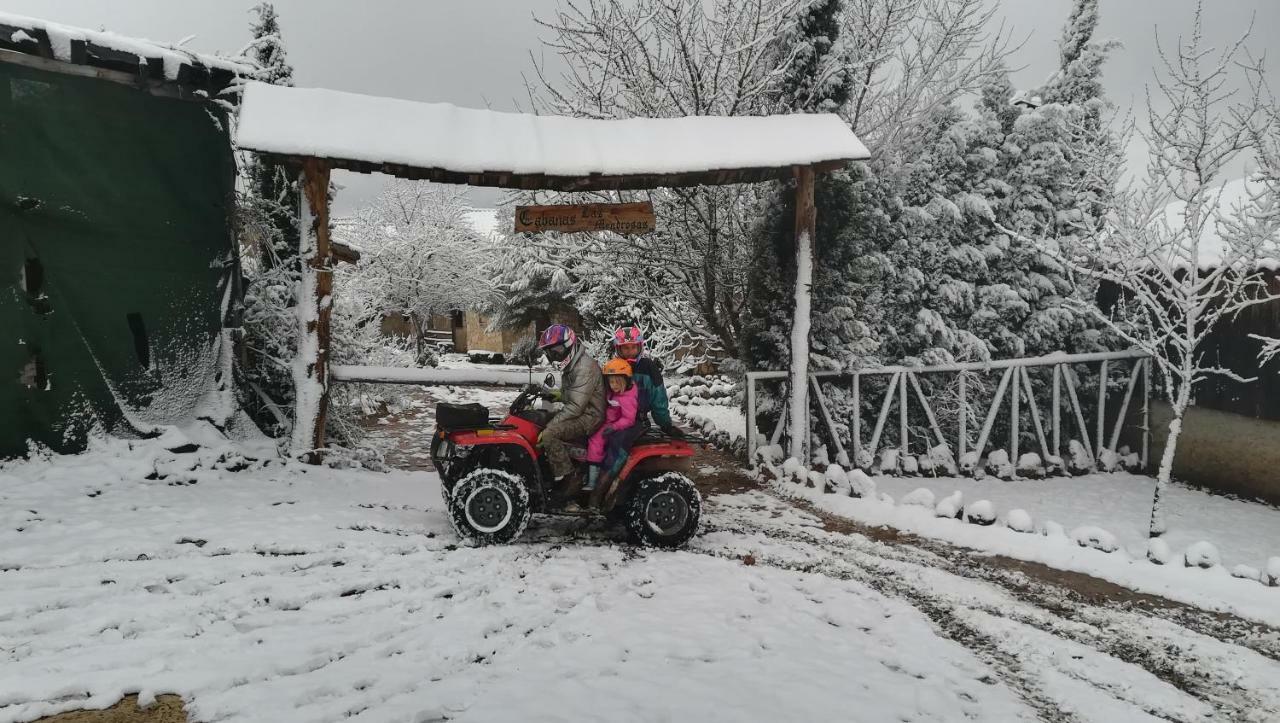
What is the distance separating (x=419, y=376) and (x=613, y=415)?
334cm

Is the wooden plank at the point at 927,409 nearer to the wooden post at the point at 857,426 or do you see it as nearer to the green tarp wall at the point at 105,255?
the wooden post at the point at 857,426

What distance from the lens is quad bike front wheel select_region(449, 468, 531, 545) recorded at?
522 cm

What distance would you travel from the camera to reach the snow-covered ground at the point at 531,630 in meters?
3.04

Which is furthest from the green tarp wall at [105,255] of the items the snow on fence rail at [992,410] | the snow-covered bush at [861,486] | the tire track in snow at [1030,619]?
the snow-covered bush at [861,486]

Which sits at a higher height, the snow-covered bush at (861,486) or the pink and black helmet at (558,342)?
the pink and black helmet at (558,342)

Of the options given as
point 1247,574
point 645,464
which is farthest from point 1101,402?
point 645,464

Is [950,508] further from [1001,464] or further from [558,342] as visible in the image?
[558,342]

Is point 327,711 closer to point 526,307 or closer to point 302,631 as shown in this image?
point 302,631

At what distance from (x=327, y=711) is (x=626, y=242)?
8774 mm

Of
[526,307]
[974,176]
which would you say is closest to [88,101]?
[974,176]

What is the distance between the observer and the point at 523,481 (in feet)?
17.5

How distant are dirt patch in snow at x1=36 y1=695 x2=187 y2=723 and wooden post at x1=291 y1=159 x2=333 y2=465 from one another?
15.7 ft

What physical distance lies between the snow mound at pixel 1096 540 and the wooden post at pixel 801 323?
10.4 ft

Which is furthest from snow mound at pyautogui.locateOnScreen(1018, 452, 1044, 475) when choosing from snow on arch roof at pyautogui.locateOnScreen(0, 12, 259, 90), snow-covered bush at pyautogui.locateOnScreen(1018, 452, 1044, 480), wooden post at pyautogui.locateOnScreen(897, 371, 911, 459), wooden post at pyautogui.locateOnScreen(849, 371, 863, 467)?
snow on arch roof at pyautogui.locateOnScreen(0, 12, 259, 90)
